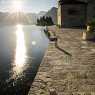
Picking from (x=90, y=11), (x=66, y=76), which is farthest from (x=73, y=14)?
(x=66, y=76)

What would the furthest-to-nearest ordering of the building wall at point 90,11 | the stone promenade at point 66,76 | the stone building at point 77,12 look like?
the stone building at point 77,12 → the building wall at point 90,11 → the stone promenade at point 66,76

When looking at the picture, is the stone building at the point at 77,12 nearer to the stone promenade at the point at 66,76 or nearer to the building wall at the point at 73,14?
the building wall at the point at 73,14

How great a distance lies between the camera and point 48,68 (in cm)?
1141

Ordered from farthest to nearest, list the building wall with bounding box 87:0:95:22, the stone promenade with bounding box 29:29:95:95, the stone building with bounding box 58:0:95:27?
the stone building with bounding box 58:0:95:27
the building wall with bounding box 87:0:95:22
the stone promenade with bounding box 29:29:95:95

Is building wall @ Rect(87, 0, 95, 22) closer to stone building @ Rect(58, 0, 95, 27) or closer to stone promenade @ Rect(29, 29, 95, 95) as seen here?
stone building @ Rect(58, 0, 95, 27)

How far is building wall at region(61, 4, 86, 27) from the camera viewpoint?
4406cm

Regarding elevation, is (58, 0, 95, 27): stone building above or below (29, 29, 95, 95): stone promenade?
above

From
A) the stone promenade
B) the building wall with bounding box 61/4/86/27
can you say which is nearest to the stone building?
the building wall with bounding box 61/4/86/27

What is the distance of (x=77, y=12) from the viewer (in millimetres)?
44156

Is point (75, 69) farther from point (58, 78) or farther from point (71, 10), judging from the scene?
point (71, 10)

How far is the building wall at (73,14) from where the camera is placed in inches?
1735

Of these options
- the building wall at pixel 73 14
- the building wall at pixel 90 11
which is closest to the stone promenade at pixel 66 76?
the building wall at pixel 73 14

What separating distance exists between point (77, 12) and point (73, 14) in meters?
0.94

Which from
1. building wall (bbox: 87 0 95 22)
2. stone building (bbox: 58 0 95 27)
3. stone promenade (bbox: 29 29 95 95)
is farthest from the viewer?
stone building (bbox: 58 0 95 27)
